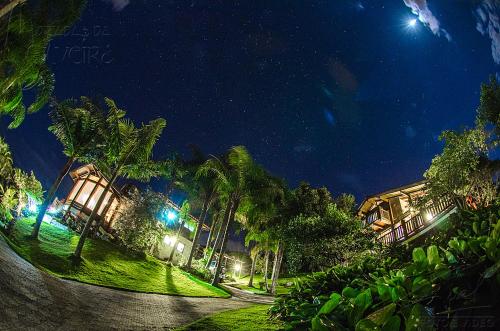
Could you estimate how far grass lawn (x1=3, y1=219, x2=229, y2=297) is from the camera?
1198cm

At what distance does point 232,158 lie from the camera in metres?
23.8

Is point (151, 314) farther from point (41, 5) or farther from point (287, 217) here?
point (287, 217)

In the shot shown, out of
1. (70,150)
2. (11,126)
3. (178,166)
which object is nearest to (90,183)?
(178,166)

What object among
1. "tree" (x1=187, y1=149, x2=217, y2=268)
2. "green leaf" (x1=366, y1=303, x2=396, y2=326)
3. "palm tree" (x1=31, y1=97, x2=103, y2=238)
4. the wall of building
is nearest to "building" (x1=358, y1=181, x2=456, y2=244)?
"tree" (x1=187, y1=149, x2=217, y2=268)

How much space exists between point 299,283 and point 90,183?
34671 mm

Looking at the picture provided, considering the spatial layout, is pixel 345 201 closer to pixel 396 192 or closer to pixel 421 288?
pixel 396 192

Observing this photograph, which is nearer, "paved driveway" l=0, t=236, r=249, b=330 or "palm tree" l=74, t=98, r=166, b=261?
"paved driveway" l=0, t=236, r=249, b=330

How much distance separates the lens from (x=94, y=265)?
1441 cm

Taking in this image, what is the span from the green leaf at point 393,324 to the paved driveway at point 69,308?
6043 mm

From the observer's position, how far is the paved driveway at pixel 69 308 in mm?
5516

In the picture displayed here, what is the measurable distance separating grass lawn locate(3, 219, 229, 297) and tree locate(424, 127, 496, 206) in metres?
13.8

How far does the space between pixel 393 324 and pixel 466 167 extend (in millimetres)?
14504

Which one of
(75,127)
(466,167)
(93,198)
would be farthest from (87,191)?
(466,167)

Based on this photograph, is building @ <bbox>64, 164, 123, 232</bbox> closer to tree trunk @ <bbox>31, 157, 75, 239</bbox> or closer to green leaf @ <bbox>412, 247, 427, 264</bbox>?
tree trunk @ <bbox>31, 157, 75, 239</bbox>
